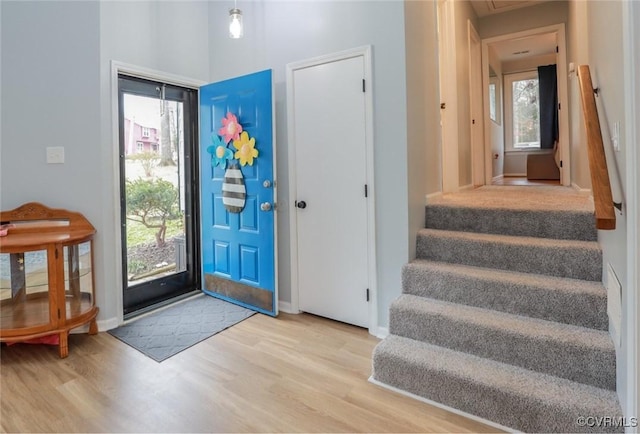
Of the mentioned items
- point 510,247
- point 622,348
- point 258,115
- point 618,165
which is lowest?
point 622,348

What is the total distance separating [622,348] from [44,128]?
3.75 meters

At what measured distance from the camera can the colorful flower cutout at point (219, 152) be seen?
3.33 meters

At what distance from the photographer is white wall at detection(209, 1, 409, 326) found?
256cm

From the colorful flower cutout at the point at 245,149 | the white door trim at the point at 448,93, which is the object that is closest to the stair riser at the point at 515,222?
the white door trim at the point at 448,93

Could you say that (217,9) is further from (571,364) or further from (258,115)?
(571,364)

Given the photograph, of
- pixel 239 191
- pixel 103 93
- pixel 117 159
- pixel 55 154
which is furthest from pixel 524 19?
pixel 55 154

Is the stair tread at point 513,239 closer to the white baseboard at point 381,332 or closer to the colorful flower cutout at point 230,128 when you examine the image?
the white baseboard at point 381,332

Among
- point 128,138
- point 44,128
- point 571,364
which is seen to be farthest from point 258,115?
point 571,364

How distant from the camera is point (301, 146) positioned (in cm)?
304

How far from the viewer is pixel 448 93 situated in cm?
374

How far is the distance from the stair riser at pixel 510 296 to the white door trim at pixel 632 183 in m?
0.60

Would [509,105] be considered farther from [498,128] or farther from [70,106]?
[70,106]

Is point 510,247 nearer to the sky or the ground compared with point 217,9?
nearer to the ground

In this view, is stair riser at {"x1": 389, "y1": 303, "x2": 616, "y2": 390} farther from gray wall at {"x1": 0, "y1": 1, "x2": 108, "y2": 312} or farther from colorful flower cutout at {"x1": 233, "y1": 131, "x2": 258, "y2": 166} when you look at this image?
gray wall at {"x1": 0, "y1": 1, "x2": 108, "y2": 312}
